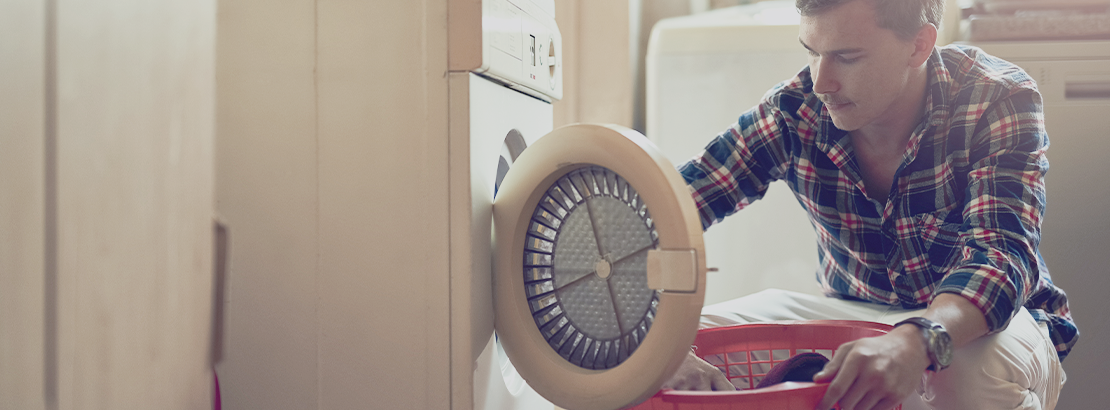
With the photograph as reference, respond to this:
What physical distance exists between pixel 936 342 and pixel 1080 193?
3.53 ft

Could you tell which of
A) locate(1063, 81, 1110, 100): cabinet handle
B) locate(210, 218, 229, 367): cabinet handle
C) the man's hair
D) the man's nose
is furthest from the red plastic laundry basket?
locate(1063, 81, 1110, 100): cabinet handle

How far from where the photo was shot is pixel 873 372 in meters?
0.83

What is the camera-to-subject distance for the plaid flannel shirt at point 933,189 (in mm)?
1038

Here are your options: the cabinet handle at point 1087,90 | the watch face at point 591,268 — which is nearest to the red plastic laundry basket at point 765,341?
the watch face at point 591,268

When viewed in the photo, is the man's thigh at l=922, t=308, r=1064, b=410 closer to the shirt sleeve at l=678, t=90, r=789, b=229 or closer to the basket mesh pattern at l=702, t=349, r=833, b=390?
the basket mesh pattern at l=702, t=349, r=833, b=390

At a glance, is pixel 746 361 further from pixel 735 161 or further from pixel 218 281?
pixel 218 281

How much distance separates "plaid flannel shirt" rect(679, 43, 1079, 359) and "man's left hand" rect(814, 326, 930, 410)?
174 millimetres

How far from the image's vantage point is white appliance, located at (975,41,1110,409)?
1668 millimetres

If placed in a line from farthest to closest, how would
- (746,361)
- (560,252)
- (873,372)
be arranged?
1. (746,361)
2. (560,252)
3. (873,372)

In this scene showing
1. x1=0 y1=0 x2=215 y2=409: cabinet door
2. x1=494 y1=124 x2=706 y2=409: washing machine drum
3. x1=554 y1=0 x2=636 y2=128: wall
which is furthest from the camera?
x1=554 y1=0 x2=636 y2=128: wall

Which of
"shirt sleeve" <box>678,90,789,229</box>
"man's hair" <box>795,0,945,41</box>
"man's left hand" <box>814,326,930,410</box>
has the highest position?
"man's hair" <box>795,0,945,41</box>

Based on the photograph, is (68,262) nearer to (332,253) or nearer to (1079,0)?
(332,253)

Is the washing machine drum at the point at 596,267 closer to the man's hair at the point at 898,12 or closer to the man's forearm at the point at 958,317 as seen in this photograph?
the man's forearm at the point at 958,317

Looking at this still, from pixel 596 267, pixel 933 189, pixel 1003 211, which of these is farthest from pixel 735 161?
pixel 596 267
